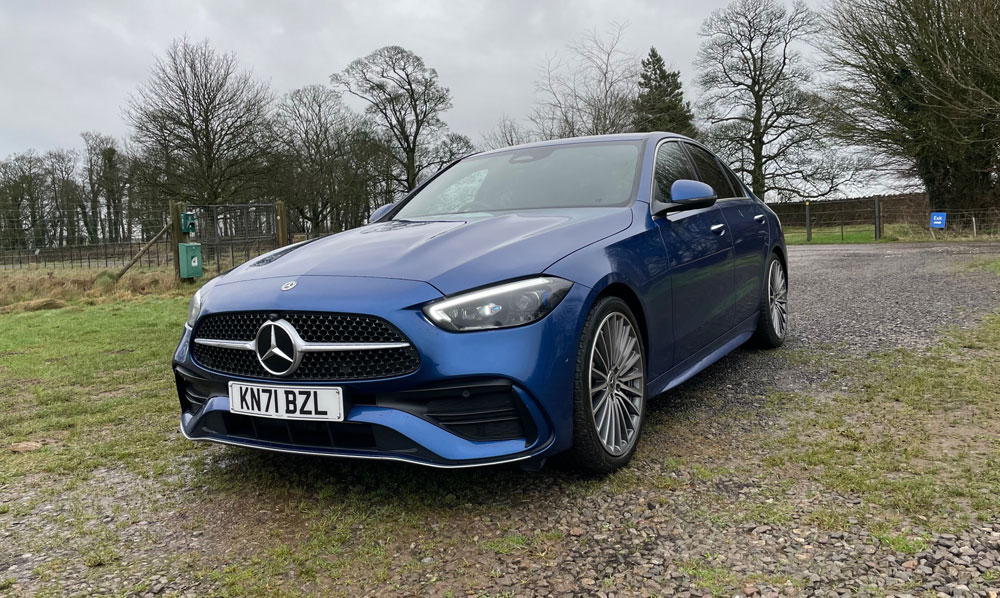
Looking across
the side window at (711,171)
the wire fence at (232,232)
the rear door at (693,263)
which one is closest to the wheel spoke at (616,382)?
the rear door at (693,263)

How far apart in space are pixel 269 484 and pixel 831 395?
2.89 m

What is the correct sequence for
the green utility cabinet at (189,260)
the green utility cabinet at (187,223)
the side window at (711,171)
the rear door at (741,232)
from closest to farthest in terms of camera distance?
the rear door at (741,232) → the side window at (711,171) → the green utility cabinet at (189,260) → the green utility cabinet at (187,223)

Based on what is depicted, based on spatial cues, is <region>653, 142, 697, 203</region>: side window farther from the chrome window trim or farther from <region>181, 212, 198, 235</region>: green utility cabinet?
<region>181, 212, 198, 235</region>: green utility cabinet

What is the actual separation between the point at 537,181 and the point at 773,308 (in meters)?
2.33

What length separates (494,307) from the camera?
2.32 meters

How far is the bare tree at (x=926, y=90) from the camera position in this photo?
17.5 meters

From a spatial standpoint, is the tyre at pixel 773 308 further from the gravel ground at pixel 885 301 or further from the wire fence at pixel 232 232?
the wire fence at pixel 232 232

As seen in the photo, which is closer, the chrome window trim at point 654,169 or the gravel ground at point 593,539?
the gravel ground at point 593,539

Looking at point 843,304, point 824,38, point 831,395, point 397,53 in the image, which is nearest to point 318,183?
point 397,53

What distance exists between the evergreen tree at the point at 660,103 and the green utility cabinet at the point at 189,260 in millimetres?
11920

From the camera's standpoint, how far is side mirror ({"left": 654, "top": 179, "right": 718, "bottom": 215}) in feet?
10.8

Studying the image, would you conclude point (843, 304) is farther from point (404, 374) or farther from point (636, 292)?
point (404, 374)

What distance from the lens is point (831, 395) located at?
12.2ft

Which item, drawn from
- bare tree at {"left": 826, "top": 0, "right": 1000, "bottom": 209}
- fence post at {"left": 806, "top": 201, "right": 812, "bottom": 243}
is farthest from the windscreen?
fence post at {"left": 806, "top": 201, "right": 812, "bottom": 243}
